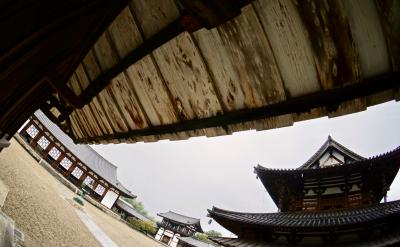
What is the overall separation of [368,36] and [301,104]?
424 mm

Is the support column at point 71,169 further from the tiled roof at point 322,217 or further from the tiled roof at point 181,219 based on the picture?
the tiled roof at point 322,217

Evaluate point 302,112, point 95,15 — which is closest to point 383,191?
point 302,112

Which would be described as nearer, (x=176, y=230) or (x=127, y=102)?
(x=127, y=102)

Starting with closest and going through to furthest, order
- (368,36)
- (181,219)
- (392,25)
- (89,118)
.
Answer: (392,25)
(368,36)
(89,118)
(181,219)

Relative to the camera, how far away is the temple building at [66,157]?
26.0m

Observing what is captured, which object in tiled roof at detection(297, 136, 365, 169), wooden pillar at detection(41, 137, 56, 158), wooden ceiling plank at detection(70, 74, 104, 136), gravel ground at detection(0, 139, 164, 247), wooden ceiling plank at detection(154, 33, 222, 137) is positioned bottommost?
gravel ground at detection(0, 139, 164, 247)

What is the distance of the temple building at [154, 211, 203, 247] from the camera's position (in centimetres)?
3947

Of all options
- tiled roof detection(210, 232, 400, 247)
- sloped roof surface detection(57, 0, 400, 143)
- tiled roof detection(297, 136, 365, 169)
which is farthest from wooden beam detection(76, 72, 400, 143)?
tiled roof detection(297, 136, 365, 169)

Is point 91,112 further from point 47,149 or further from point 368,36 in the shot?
point 47,149

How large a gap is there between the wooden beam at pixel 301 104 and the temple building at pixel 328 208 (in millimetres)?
7133

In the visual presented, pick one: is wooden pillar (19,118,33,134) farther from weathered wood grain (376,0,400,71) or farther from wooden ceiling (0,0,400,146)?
weathered wood grain (376,0,400,71)

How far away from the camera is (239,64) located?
156cm

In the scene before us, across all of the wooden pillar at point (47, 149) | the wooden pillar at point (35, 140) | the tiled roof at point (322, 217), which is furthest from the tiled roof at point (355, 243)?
the wooden pillar at point (47, 149)

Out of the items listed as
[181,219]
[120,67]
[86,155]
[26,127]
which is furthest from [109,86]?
[181,219]
